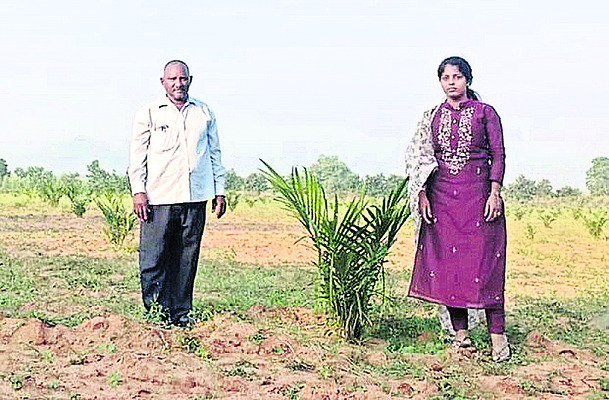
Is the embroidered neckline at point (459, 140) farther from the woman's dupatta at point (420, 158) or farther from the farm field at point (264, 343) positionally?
the farm field at point (264, 343)

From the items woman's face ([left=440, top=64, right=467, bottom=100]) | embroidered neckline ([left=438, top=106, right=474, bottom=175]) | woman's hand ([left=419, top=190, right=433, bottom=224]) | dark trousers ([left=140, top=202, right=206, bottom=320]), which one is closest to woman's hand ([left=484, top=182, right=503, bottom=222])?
embroidered neckline ([left=438, top=106, right=474, bottom=175])

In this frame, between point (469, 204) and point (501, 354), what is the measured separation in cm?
99

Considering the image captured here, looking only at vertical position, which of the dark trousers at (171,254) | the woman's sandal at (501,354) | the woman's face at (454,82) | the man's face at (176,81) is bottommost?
the woman's sandal at (501,354)

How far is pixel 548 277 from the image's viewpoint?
11547 mm

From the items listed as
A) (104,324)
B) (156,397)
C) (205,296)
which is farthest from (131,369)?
(205,296)

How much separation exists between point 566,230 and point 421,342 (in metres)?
13.8

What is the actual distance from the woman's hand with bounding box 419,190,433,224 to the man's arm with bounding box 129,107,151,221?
6.29 feet

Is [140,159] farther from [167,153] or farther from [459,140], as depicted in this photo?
[459,140]

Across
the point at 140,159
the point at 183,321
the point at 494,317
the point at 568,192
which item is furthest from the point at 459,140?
the point at 568,192

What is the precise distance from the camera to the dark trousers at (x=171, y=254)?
672cm

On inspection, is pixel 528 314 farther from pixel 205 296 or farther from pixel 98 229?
pixel 98 229

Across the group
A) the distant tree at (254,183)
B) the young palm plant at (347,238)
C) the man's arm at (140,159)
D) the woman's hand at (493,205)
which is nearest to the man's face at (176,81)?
the man's arm at (140,159)

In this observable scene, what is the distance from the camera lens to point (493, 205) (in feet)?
19.6

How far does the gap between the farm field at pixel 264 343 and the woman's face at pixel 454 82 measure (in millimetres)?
1686
